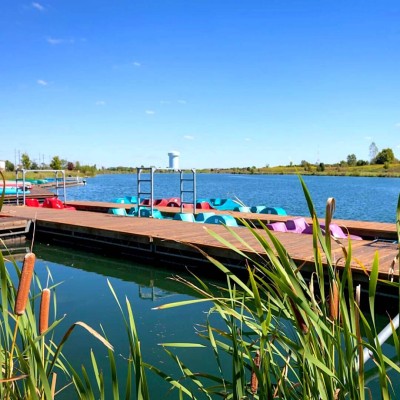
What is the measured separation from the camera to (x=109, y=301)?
20.9 ft

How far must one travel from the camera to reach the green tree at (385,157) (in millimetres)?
97350

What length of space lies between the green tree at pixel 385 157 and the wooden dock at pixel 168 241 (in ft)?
314

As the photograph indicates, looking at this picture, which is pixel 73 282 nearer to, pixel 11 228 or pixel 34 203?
pixel 11 228

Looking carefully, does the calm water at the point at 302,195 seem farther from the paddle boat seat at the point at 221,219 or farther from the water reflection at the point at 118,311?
the paddle boat seat at the point at 221,219

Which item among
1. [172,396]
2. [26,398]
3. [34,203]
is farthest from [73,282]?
[34,203]

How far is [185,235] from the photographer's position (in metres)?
8.55

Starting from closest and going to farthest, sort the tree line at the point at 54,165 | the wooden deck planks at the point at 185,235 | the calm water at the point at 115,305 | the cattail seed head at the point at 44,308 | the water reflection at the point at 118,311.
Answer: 1. the cattail seed head at the point at 44,308
2. the water reflection at the point at 118,311
3. the calm water at the point at 115,305
4. the wooden deck planks at the point at 185,235
5. the tree line at the point at 54,165

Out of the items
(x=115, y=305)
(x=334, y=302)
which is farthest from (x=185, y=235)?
(x=334, y=302)

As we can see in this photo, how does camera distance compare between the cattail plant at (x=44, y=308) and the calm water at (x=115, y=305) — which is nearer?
the cattail plant at (x=44, y=308)

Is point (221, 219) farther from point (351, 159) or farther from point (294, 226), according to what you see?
point (351, 159)

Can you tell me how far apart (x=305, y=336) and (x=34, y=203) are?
1691cm

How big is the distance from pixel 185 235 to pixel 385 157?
327ft

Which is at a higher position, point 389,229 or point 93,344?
point 389,229

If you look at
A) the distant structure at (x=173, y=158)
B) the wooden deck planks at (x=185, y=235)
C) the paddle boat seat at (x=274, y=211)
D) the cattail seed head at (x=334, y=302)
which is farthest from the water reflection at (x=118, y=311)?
the paddle boat seat at (x=274, y=211)
